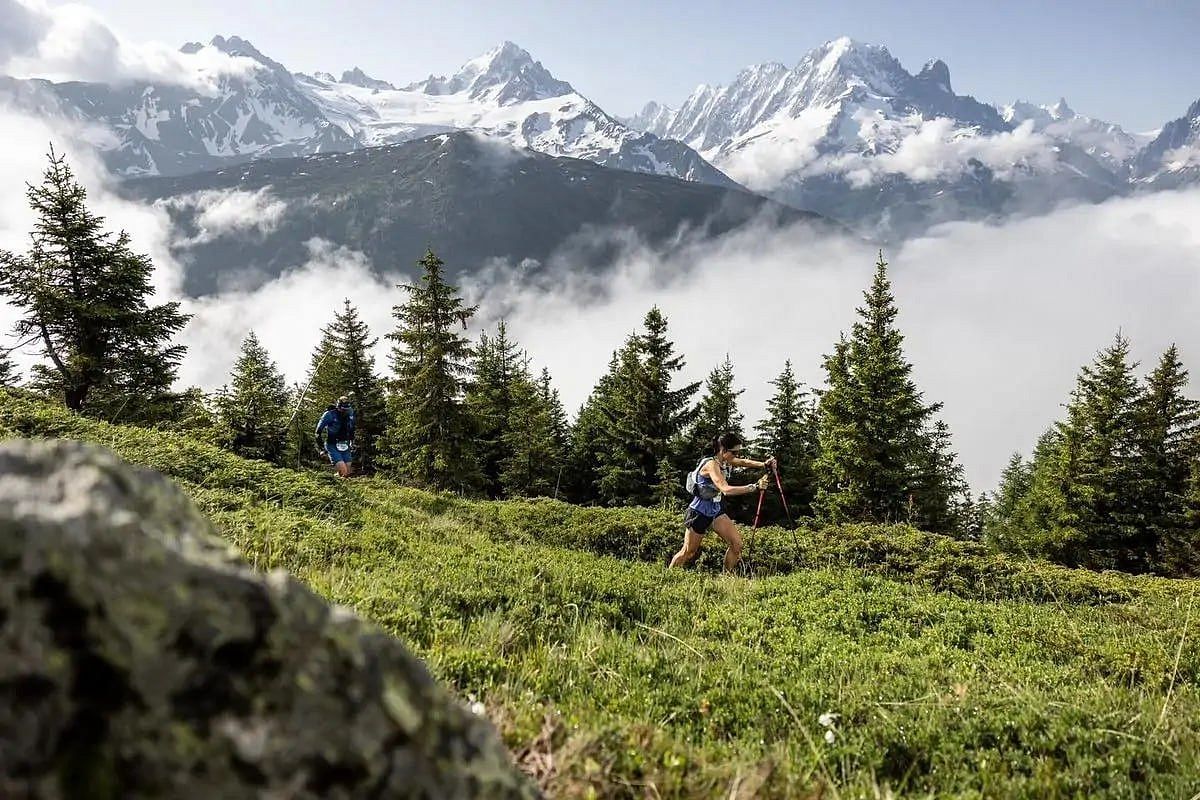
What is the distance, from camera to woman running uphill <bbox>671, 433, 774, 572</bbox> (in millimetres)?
10586

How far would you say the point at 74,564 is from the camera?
41.3 inches

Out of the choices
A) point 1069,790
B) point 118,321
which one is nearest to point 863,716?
point 1069,790

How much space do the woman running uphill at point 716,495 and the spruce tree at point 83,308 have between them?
69.2ft

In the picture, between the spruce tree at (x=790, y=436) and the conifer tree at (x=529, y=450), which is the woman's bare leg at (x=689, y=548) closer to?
the conifer tree at (x=529, y=450)

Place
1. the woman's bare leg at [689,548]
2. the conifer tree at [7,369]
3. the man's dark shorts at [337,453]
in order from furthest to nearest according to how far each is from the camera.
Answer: the conifer tree at [7,369]
the man's dark shorts at [337,453]
the woman's bare leg at [689,548]

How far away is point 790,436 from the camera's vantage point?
4116 centimetres

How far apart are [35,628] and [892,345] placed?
34815 millimetres

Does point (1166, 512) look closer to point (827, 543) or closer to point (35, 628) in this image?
point (827, 543)

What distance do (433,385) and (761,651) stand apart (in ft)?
95.7

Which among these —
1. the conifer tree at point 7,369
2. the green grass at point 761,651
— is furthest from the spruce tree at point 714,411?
the conifer tree at point 7,369

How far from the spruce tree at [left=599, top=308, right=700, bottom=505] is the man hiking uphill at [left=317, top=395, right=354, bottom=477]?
837 inches

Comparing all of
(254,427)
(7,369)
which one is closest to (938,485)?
(254,427)

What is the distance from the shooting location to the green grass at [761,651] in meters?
3.32

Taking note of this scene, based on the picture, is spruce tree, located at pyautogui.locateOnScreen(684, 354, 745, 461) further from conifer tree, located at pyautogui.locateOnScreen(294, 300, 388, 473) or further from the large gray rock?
the large gray rock
